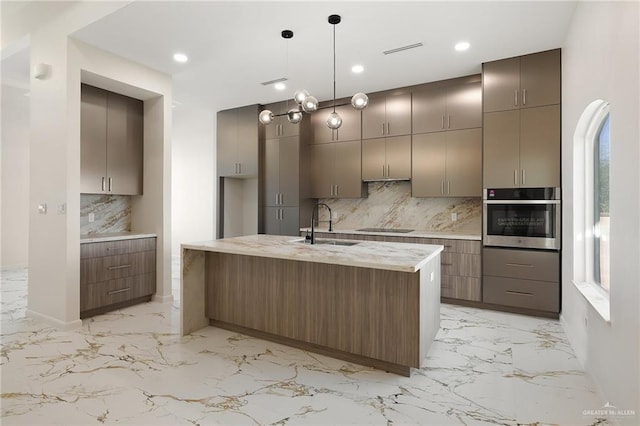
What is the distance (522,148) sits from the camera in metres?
3.87

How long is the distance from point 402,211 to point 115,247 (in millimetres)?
3862

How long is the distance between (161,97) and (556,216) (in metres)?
4.80

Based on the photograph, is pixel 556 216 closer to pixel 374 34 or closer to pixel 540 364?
pixel 540 364

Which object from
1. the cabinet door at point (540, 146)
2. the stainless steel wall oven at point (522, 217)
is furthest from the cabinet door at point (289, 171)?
the cabinet door at point (540, 146)

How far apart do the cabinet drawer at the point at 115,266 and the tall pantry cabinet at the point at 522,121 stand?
4206mm

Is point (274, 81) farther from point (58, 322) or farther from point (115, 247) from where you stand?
point (58, 322)

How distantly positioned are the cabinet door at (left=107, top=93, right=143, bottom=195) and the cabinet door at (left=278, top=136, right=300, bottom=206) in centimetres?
209

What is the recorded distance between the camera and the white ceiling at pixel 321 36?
292 cm

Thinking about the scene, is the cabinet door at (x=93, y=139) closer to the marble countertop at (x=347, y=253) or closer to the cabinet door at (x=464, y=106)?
the marble countertop at (x=347, y=253)

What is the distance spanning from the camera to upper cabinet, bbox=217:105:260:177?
5.89 meters

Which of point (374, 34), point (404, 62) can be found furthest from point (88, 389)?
point (404, 62)

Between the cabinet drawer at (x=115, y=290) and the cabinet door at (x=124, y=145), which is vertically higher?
the cabinet door at (x=124, y=145)

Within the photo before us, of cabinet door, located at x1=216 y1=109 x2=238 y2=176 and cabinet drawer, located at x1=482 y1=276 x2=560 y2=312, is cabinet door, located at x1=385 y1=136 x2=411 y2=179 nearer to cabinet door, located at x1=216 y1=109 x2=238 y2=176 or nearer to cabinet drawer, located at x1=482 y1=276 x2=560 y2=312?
cabinet drawer, located at x1=482 y1=276 x2=560 y2=312

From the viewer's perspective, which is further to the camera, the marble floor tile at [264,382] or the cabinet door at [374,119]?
the cabinet door at [374,119]
